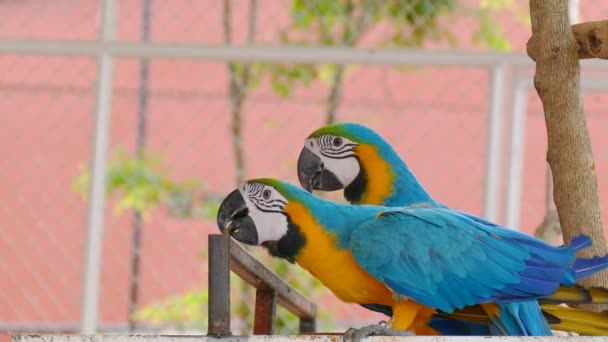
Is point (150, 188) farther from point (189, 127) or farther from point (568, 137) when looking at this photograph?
point (568, 137)

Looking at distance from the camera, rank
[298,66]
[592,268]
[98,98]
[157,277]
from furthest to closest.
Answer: [157,277], [298,66], [98,98], [592,268]

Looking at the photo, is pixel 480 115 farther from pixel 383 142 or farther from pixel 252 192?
pixel 252 192

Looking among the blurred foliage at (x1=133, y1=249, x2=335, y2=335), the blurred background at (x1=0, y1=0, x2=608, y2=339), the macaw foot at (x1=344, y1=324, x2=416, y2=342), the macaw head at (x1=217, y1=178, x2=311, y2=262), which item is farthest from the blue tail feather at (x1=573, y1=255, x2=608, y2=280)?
the blurred foliage at (x1=133, y1=249, x2=335, y2=335)

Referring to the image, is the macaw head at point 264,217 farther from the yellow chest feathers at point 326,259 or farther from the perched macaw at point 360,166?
the perched macaw at point 360,166

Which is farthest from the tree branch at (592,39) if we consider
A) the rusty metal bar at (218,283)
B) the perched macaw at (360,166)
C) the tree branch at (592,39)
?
the rusty metal bar at (218,283)

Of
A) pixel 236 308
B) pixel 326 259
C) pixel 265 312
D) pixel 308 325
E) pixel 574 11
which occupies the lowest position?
pixel 236 308

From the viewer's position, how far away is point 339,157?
1.62 metres

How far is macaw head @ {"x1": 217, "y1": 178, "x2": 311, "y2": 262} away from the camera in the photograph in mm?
1297

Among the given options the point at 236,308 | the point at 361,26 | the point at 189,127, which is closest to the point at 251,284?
the point at 236,308

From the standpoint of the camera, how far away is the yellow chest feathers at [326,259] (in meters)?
1.29

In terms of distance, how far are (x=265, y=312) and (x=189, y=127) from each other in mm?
2284

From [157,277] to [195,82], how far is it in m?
0.87

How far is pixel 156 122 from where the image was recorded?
3.97m

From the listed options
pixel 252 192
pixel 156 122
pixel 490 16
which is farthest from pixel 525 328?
pixel 156 122
